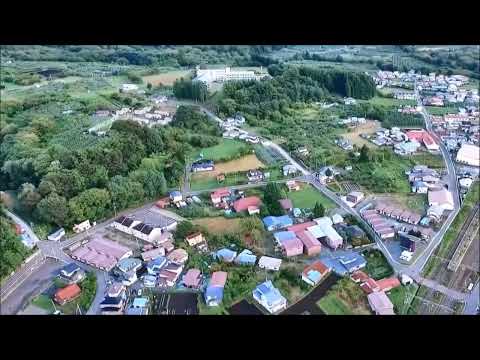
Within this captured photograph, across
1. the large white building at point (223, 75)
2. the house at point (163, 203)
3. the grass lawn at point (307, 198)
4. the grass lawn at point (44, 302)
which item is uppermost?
the large white building at point (223, 75)

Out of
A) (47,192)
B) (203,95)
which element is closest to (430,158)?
(203,95)

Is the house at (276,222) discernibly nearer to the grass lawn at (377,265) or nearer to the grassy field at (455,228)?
the grass lawn at (377,265)

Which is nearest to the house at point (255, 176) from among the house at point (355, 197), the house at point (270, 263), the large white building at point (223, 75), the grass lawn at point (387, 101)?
the house at point (355, 197)

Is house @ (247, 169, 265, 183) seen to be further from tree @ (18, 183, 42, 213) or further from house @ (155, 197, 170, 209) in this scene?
tree @ (18, 183, 42, 213)

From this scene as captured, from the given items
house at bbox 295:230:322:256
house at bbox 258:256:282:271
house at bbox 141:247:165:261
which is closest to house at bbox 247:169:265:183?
house at bbox 295:230:322:256
